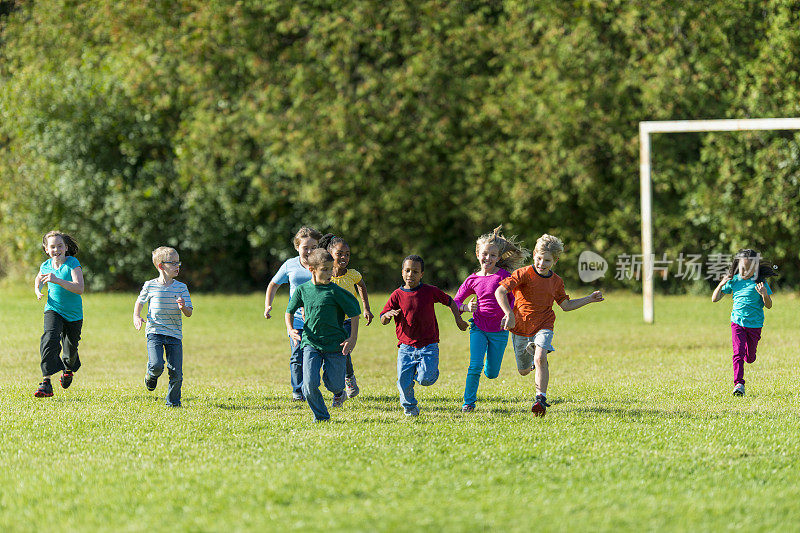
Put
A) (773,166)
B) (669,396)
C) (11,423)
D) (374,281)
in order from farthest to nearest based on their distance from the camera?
(374,281) < (773,166) < (669,396) < (11,423)

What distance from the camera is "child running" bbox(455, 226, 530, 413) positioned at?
8.50 m

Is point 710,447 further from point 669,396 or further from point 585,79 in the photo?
point 585,79

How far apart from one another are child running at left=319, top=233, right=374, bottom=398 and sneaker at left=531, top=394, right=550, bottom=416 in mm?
1561

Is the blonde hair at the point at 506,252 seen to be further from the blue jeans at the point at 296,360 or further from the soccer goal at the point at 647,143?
the soccer goal at the point at 647,143

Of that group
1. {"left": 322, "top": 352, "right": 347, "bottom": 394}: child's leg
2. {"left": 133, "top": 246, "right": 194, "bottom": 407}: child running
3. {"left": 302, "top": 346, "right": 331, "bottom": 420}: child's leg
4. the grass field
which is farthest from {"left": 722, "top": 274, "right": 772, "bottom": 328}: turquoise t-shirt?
{"left": 133, "top": 246, "right": 194, "bottom": 407}: child running

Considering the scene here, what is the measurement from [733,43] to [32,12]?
16.5 metres

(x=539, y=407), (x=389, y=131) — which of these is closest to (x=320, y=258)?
(x=539, y=407)

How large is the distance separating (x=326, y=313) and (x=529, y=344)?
1756 mm

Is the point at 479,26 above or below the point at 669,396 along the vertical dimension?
above

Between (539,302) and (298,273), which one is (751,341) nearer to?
(539,302)

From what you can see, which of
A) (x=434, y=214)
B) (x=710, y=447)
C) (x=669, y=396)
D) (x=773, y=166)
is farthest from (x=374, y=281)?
(x=710, y=447)

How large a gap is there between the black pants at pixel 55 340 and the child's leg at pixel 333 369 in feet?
9.93

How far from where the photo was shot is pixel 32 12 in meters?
24.8

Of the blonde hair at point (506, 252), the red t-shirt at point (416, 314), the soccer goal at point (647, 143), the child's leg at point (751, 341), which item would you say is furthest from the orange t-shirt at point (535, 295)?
the soccer goal at point (647, 143)
